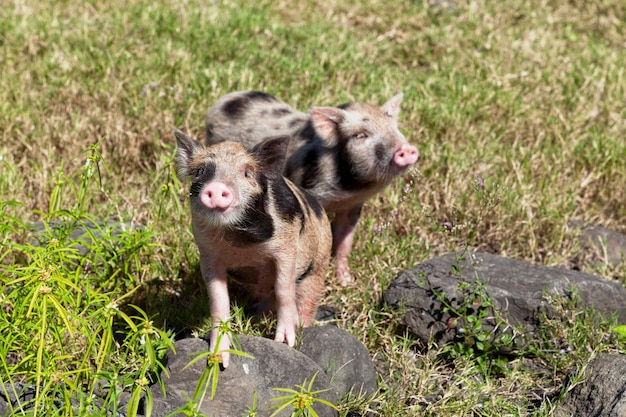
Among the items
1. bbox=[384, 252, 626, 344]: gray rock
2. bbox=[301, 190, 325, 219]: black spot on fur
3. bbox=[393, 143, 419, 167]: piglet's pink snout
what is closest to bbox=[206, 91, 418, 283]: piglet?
bbox=[393, 143, 419, 167]: piglet's pink snout

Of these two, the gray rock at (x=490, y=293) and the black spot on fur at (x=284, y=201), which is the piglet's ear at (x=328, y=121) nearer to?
the gray rock at (x=490, y=293)

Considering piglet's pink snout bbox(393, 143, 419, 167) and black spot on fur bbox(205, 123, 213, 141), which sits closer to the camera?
piglet's pink snout bbox(393, 143, 419, 167)

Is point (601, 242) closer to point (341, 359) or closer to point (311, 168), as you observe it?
point (311, 168)

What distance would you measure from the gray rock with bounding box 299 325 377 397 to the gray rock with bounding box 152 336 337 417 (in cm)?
16

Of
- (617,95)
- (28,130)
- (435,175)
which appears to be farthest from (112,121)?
(617,95)

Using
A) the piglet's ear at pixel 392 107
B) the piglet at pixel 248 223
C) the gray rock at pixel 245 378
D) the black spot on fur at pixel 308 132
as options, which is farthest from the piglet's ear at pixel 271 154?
the piglet's ear at pixel 392 107

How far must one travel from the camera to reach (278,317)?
4758mm

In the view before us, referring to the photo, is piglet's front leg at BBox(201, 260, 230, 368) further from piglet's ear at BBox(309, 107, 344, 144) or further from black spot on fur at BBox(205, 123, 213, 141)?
black spot on fur at BBox(205, 123, 213, 141)

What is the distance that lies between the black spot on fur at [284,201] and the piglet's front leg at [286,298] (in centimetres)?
23

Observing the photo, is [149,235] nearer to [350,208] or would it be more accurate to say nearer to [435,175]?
[350,208]

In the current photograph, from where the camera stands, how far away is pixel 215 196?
404 centimetres

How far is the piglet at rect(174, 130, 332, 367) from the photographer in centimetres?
427

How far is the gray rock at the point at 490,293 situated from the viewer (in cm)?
510

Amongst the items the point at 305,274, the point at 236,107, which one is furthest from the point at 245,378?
the point at 236,107
